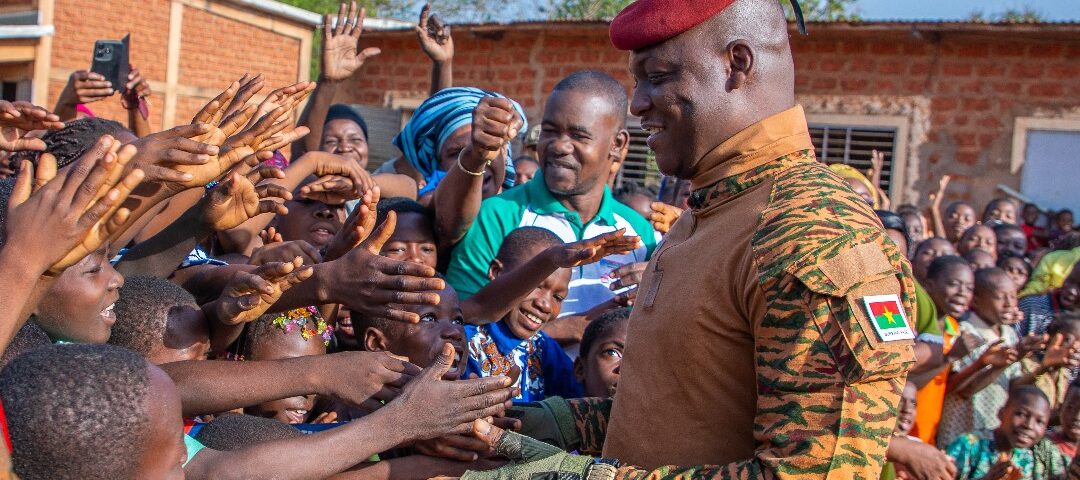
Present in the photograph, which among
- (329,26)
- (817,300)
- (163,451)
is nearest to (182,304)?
(163,451)

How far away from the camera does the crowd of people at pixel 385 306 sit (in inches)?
72.1

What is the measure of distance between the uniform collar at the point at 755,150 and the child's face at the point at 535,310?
160 cm

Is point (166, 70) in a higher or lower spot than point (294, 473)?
higher

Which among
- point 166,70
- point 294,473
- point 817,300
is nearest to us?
point 817,300

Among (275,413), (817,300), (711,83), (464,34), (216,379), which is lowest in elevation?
(275,413)

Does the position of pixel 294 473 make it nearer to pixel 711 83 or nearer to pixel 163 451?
pixel 163 451

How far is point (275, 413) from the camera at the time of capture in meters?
3.17

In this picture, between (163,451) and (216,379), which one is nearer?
(163,451)

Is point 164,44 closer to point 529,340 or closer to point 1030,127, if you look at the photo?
point 529,340

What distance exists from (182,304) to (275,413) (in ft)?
1.55

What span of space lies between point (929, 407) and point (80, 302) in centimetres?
468

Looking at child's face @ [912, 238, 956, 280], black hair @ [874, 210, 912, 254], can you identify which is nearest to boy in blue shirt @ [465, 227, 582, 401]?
black hair @ [874, 210, 912, 254]

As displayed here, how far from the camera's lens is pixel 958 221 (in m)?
9.52

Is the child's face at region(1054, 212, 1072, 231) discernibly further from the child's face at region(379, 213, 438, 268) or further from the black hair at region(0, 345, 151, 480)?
the black hair at region(0, 345, 151, 480)
